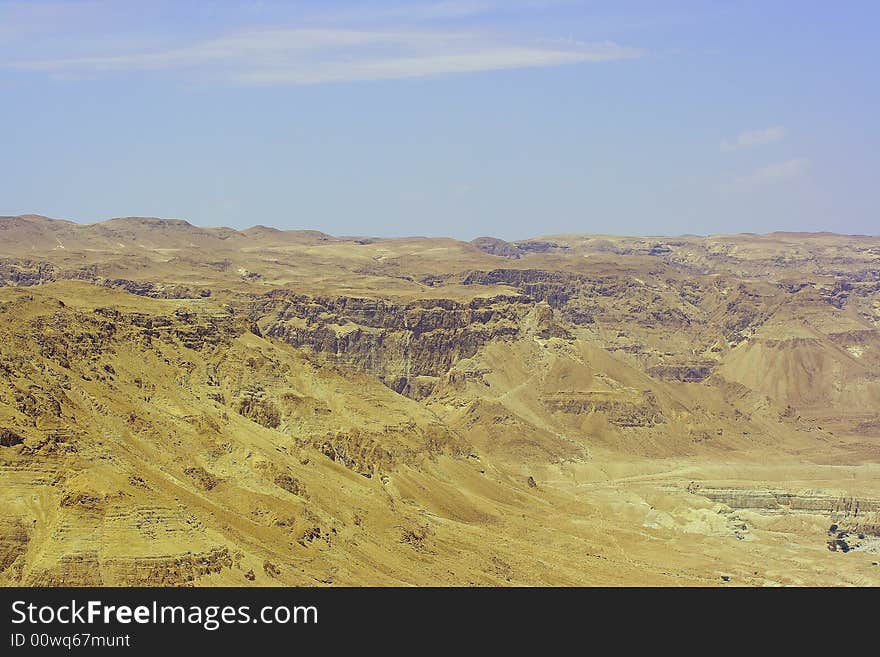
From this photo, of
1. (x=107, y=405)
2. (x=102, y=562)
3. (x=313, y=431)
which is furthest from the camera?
(x=313, y=431)

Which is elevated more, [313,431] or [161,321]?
[161,321]

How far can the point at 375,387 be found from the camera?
5610 inches

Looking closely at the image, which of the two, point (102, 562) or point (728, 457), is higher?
point (102, 562)

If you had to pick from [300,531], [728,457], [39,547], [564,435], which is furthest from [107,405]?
[728,457]

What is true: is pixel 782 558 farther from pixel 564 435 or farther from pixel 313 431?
pixel 564 435

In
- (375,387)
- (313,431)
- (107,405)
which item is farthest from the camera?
(375,387)

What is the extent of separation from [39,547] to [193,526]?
966 cm

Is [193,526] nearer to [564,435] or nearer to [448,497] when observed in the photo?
[448,497]
